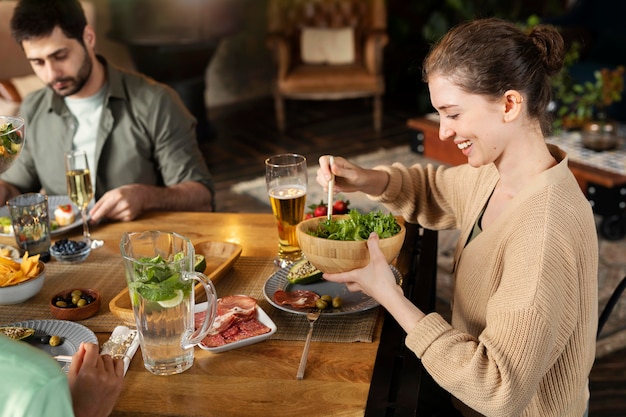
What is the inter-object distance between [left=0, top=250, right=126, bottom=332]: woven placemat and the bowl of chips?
17 millimetres

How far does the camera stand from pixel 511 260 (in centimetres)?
133

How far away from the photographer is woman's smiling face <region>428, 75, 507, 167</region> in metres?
1.38

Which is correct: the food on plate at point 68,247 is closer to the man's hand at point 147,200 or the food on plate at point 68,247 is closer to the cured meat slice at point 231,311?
the man's hand at point 147,200

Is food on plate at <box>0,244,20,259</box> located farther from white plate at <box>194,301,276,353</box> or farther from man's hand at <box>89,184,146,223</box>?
white plate at <box>194,301,276,353</box>

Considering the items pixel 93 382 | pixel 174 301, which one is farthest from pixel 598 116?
pixel 93 382

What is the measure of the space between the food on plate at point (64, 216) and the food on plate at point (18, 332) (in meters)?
0.54

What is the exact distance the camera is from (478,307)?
1466mm

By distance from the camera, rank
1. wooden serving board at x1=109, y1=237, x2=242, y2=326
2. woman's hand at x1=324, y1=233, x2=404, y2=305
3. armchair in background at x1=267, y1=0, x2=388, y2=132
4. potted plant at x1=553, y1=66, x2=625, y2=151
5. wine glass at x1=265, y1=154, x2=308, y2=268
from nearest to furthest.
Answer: woman's hand at x1=324, y1=233, x2=404, y2=305 < wooden serving board at x1=109, y1=237, x2=242, y2=326 < wine glass at x1=265, y1=154, x2=308, y2=268 < potted plant at x1=553, y1=66, x2=625, y2=151 < armchair in background at x1=267, y1=0, x2=388, y2=132

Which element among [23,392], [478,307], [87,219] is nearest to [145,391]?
[23,392]

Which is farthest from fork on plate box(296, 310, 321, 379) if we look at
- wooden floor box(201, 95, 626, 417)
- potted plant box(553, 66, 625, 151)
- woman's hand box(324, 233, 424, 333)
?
potted plant box(553, 66, 625, 151)

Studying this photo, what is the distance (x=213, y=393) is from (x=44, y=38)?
142 centimetres

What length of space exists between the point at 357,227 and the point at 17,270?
27.1 inches

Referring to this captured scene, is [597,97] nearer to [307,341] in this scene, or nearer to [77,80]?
[77,80]

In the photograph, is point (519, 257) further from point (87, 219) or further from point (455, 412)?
point (87, 219)
